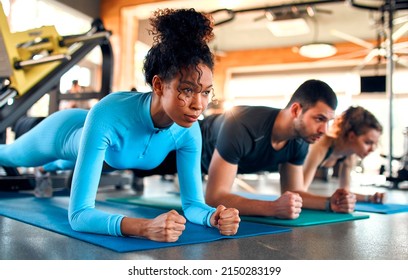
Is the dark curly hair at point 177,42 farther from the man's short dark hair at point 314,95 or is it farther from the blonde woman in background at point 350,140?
the blonde woman in background at point 350,140

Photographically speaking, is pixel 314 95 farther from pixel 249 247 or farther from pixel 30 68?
pixel 30 68

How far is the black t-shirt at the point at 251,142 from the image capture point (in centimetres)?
171

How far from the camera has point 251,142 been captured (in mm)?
1771

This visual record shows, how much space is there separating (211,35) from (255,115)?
2.06 feet

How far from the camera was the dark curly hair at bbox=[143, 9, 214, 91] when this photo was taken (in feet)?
3.84

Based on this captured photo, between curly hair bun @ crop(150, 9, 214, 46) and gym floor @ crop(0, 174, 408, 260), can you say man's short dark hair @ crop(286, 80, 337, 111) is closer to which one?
gym floor @ crop(0, 174, 408, 260)

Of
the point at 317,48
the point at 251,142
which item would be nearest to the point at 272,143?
the point at 251,142

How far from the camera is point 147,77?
1.29 metres

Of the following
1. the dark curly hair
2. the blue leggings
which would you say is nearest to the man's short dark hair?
the dark curly hair

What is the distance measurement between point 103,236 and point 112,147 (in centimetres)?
30

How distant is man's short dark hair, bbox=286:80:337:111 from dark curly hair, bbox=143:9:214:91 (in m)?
0.60

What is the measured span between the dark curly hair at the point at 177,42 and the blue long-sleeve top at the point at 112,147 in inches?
5.8

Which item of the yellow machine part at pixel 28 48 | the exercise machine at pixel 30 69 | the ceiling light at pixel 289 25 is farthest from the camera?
the ceiling light at pixel 289 25

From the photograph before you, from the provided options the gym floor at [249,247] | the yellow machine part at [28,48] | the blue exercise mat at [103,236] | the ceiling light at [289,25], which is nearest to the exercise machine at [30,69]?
the yellow machine part at [28,48]
